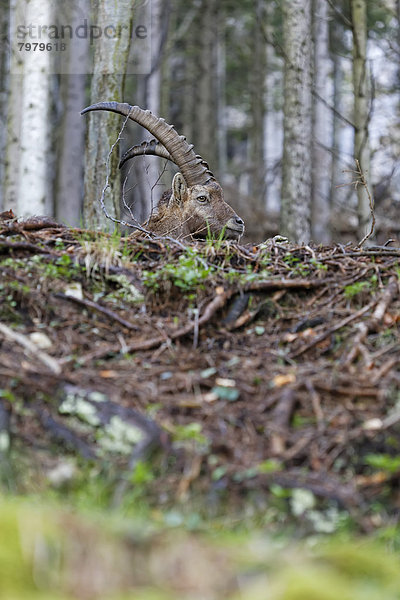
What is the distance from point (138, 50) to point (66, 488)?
13.8 m

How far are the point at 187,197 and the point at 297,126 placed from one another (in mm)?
2041

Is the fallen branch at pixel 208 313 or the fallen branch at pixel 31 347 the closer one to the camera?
the fallen branch at pixel 31 347

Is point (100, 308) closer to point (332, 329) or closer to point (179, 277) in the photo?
point (179, 277)

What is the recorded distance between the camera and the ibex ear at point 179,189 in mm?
9102

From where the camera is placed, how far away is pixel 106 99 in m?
8.46

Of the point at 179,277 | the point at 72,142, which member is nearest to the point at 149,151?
the point at 179,277

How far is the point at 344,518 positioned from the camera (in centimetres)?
330

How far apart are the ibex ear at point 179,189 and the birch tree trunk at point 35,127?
7.29 feet

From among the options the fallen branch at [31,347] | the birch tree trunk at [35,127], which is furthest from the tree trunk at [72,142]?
the fallen branch at [31,347]

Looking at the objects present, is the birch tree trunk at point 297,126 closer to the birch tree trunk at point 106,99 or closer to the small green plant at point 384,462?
the birch tree trunk at point 106,99

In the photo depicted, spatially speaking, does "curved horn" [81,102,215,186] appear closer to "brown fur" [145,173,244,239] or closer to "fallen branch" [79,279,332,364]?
"brown fur" [145,173,244,239]

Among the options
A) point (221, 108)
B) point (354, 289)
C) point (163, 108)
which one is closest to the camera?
point (354, 289)

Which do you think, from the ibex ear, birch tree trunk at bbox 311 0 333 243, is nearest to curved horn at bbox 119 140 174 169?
the ibex ear

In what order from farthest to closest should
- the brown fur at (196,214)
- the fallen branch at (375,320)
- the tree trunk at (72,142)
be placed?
1. the tree trunk at (72,142)
2. the brown fur at (196,214)
3. the fallen branch at (375,320)
